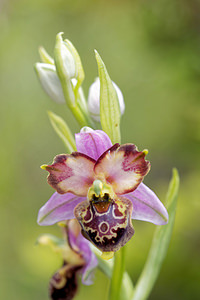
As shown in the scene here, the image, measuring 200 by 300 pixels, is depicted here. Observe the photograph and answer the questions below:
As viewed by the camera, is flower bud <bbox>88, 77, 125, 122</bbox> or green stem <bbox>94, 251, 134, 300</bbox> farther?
green stem <bbox>94, 251, 134, 300</bbox>

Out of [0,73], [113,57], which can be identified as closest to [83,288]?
[113,57]

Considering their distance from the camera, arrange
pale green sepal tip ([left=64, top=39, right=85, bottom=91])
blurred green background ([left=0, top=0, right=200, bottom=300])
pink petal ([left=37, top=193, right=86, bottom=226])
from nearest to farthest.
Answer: pink petal ([left=37, top=193, right=86, bottom=226]) < pale green sepal tip ([left=64, top=39, right=85, bottom=91]) < blurred green background ([left=0, top=0, right=200, bottom=300])

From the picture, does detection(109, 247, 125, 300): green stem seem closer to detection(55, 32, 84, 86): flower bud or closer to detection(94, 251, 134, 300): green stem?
detection(94, 251, 134, 300): green stem

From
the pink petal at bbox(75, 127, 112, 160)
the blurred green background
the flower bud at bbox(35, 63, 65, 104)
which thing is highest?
the flower bud at bbox(35, 63, 65, 104)

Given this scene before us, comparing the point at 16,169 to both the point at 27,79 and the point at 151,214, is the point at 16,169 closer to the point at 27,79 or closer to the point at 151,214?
the point at 27,79

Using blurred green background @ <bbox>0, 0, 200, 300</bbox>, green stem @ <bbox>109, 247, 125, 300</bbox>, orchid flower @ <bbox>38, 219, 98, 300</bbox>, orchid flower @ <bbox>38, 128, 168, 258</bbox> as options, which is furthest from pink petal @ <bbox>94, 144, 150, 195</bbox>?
blurred green background @ <bbox>0, 0, 200, 300</bbox>

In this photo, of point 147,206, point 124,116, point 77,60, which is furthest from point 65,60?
point 124,116

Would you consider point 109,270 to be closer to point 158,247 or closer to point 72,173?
point 158,247
